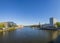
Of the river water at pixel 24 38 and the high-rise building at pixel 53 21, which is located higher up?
the high-rise building at pixel 53 21

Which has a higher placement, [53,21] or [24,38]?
[53,21]

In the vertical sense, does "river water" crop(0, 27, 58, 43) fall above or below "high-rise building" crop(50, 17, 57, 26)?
below

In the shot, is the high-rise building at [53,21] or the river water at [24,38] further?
the high-rise building at [53,21]

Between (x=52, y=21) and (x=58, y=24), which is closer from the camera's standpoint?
(x=58, y=24)

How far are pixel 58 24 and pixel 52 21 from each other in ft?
11.5

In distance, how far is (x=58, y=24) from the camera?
36094 millimetres

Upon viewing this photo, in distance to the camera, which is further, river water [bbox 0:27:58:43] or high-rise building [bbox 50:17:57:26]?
high-rise building [bbox 50:17:57:26]

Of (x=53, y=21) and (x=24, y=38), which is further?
(x=53, y=21)

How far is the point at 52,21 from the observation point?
39.2 meters
